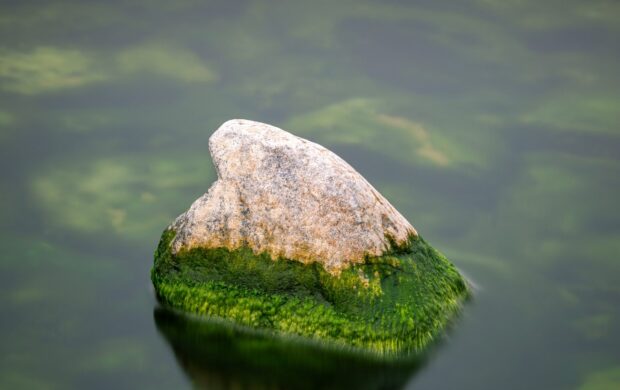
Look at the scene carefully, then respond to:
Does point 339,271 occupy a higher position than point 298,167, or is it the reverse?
point 298,167

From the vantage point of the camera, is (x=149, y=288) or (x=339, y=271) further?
(x=149, y=288)

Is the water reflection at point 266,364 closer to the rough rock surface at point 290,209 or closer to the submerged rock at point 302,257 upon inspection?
the submerged rock at point 302,257

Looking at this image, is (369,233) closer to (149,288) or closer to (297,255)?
(297,255)

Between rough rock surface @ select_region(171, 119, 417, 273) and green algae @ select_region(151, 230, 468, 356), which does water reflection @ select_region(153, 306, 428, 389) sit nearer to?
green algae @ select_region(151, 230, 468, 356)

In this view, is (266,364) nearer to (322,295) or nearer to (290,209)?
(322,295)

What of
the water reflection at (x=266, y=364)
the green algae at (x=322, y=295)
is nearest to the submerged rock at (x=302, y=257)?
the green algae at (x=322, y=295)

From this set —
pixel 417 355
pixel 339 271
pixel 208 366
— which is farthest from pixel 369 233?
→ pixel 208 366

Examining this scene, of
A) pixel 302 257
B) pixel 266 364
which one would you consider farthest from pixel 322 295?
pixel 266 364
